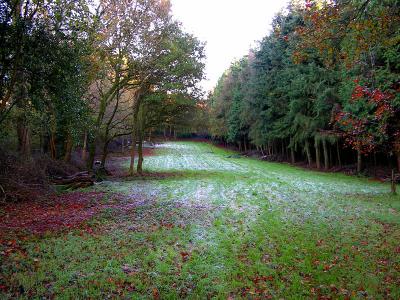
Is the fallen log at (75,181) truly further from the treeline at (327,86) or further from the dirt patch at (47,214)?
the treeline at (327,86)

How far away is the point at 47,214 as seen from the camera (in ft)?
34.4

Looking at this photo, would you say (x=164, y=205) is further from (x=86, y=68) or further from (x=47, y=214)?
(x=86, y=68)

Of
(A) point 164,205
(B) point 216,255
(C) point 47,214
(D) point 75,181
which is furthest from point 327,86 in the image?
(C) point 47,214

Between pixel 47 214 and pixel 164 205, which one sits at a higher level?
pixel 47 214

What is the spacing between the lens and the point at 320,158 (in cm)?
3344

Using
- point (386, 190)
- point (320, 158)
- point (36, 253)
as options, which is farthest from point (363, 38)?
point (320, 158)

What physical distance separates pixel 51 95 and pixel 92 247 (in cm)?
572

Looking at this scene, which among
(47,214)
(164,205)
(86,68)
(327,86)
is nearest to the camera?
(47,214)

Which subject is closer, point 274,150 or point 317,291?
point 317,291

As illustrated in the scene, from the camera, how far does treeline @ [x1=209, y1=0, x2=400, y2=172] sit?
25.2ft

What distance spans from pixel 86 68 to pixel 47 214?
5348mm

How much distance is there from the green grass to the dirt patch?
26.6 inches

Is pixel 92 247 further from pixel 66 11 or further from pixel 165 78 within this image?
pixel 165 78

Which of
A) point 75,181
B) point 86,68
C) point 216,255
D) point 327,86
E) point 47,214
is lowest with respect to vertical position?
point 216,255
